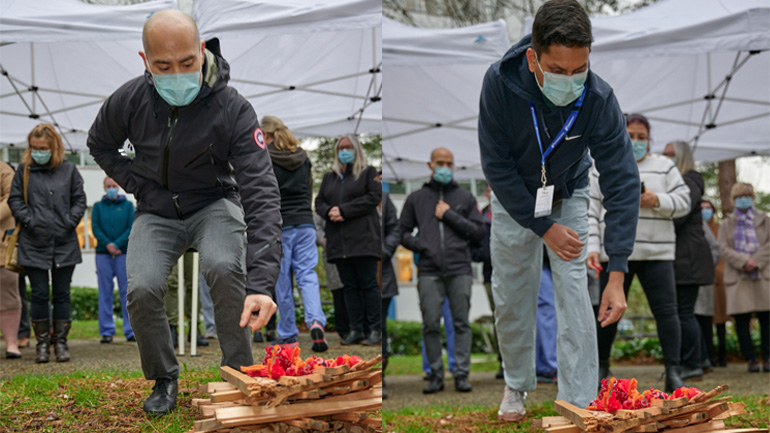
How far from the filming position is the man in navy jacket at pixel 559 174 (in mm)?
2432

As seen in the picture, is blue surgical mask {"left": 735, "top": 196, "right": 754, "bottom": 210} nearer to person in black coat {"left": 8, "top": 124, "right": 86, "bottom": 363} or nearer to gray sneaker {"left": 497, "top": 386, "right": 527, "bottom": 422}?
gray sneaker {"left": 497, "top": 386, "right": 527, "bottom": 422}

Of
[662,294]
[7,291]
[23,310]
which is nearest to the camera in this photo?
[662,294]

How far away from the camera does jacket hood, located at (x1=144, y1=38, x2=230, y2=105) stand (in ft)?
8.20

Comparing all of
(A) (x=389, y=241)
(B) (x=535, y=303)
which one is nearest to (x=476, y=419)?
(B) (x=535, y=303)

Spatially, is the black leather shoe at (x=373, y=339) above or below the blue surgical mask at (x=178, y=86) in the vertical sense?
below

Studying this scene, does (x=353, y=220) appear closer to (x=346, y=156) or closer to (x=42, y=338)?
(x=346, y=156)

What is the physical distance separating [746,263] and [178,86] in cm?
490

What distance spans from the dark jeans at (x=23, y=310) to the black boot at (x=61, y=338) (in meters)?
0.33

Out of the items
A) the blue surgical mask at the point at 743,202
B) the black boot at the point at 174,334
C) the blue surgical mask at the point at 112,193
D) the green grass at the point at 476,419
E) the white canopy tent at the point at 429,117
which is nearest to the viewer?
the black boot at the point at 174,334

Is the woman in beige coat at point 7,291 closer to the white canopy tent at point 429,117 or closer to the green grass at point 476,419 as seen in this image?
the green grass at point 476,419

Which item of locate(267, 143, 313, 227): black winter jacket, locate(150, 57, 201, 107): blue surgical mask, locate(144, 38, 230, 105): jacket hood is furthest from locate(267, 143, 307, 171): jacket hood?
locate(150, 57, 201, 107): blue surgical mask

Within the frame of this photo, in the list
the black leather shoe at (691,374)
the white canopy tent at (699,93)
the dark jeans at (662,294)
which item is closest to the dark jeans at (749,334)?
the black leather shoe at (691,374)

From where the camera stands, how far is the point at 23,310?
12.4 feet

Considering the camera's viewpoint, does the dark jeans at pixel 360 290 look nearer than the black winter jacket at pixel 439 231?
Yes
